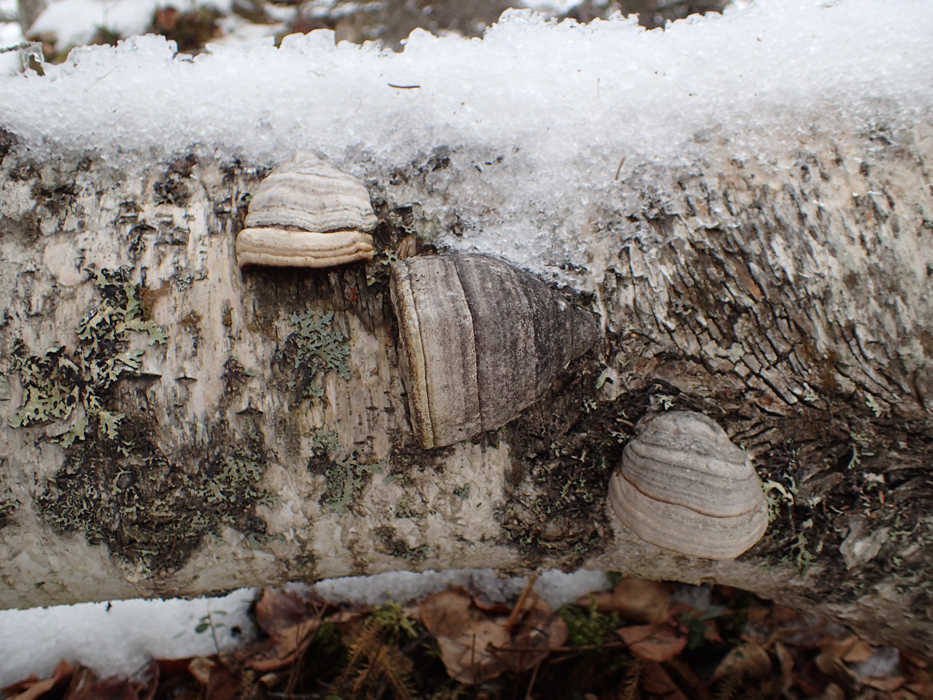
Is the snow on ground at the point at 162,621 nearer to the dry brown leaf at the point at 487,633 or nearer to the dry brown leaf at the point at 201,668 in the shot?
the dry brown leaf at the point at 201,668

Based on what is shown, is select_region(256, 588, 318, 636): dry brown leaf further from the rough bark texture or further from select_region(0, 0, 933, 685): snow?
select_region(0, 0, 933, 685): snow

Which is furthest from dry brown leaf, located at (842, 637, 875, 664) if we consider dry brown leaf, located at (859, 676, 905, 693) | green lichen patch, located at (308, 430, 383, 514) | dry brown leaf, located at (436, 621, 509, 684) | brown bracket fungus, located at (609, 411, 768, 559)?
green lichen patch, located at (308, 430, 383, 514)

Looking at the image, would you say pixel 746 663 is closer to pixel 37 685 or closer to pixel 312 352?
pixel 312 352

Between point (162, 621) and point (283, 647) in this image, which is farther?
point (162, 621)

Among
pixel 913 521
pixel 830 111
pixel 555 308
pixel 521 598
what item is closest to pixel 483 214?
pixel 555 308

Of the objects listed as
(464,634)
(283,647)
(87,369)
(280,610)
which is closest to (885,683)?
(464,634)
